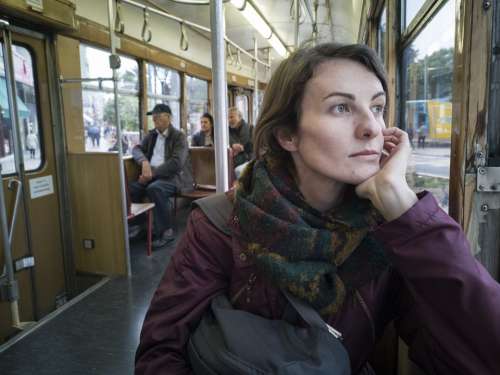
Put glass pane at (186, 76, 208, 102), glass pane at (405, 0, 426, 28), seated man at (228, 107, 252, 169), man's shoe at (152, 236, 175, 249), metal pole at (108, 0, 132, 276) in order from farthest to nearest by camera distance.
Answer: glass pane at (186, 76, 208, 102), seated man at (228, 107, 252, 169), man's shoe at (152, 236, 175, 249), metal pole at (108, 0, 132, 276), glass pane at (405, 0, 426, 28)

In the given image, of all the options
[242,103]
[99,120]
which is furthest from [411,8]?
[242,103]

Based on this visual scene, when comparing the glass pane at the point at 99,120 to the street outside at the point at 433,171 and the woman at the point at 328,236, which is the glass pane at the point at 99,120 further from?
the woman at the point at 328,236

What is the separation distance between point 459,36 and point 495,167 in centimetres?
35

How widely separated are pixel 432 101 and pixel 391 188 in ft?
2.86

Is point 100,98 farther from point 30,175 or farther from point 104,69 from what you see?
point 30,175

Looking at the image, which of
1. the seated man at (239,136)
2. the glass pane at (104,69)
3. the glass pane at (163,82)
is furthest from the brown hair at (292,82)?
the glass pane at (163,82)

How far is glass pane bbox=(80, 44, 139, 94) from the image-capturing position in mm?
4125

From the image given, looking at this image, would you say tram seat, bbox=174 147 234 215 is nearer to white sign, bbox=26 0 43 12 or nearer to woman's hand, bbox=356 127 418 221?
white sign, bbox=26 0 43 12

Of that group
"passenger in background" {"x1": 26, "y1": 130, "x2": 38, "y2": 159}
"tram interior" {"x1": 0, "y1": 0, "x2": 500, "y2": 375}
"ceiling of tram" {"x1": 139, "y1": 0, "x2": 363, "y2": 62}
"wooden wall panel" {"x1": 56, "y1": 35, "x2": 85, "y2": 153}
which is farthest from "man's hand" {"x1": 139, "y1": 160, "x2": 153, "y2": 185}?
"ceiling of tram" {"x1": 139, "y1": 0, "x2": 363, "y2": 62}

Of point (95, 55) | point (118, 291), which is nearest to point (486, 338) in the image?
point (118, 291)

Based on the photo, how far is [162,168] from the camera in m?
4.74

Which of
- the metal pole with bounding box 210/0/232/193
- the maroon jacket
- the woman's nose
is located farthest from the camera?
the metal pole with bounding box 210/0/232/193

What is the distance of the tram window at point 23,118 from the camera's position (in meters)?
2.94

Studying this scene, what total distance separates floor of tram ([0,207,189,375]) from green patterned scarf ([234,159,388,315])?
175cm
